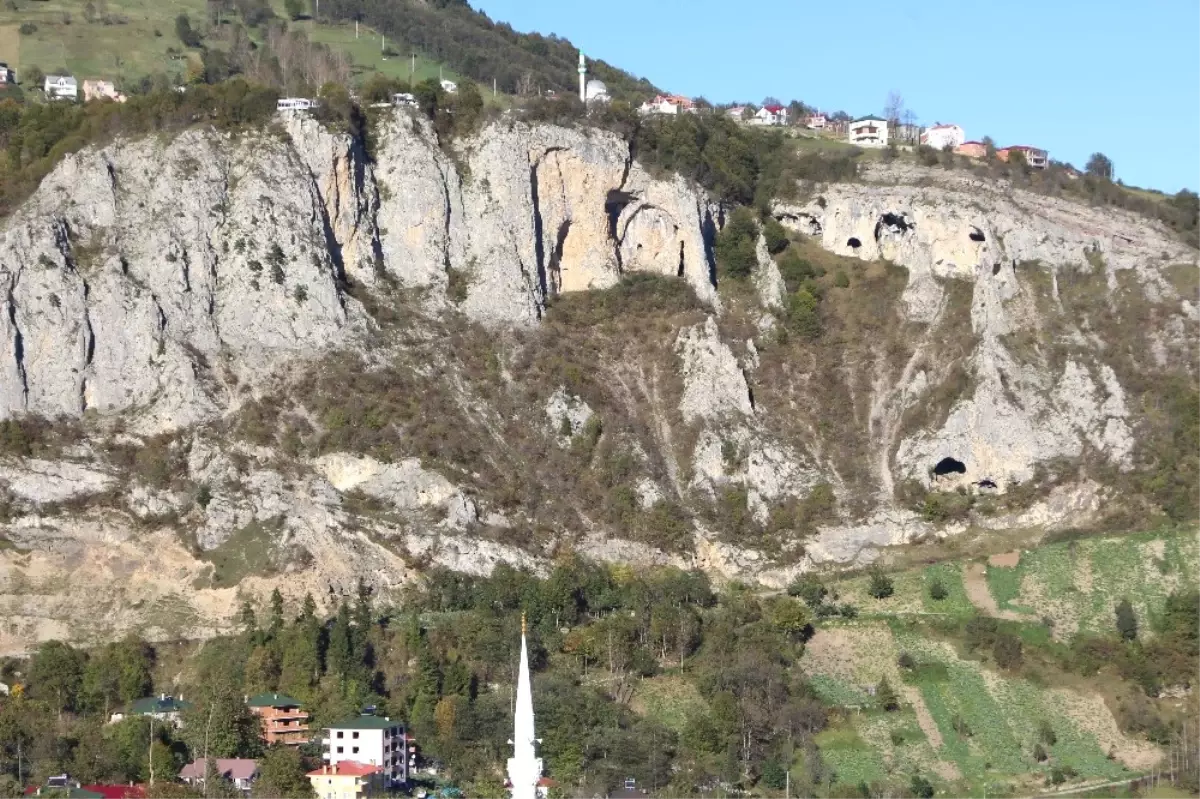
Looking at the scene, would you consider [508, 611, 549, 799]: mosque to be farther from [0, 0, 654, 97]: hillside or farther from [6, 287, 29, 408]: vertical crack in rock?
[0, 0, 654, 97]: hillside

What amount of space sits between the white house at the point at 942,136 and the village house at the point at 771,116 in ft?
29.4

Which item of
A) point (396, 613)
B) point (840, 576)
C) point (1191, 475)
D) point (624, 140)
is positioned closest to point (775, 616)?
point (840, 576)

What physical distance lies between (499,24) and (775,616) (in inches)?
3316

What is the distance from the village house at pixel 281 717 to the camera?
87.1m

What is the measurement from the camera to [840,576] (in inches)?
4028

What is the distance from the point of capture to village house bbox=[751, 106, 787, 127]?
15038 cm

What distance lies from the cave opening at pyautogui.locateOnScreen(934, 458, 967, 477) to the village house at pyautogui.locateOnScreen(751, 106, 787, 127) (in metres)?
42.9

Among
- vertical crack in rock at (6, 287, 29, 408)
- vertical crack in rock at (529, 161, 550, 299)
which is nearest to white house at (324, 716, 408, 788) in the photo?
vertical crack in rock at (6, 287, 29, 408)

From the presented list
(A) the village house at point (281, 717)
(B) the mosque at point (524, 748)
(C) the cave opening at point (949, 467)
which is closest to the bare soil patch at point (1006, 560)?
(C) the cave opening at point (949, 467)

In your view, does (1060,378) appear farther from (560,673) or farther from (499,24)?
(499,24)

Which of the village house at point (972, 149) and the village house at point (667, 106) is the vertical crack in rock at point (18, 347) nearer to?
the village house at point (667, 106)

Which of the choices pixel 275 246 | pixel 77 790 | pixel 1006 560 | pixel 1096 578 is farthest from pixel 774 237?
pixel 77 790

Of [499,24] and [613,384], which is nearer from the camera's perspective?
[613,384]

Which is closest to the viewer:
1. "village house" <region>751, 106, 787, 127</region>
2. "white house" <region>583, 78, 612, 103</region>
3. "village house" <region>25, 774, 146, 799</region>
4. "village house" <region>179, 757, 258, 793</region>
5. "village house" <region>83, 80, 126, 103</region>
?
"village house" <region>25, 774, 146, 799</region>
